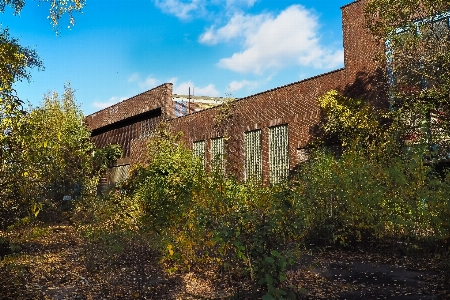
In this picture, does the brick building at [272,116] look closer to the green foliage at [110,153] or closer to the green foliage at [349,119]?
the green foliage at [349,119]

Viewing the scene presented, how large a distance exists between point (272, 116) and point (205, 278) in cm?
1191

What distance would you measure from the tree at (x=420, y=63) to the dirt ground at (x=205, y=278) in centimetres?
548

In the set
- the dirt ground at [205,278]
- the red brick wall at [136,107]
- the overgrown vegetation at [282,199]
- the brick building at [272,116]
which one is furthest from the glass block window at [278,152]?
the dirt ground at [205,278]

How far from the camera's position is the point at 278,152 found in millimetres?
17406

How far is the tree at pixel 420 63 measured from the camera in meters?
11.8

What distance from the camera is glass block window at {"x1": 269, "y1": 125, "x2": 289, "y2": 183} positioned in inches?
671

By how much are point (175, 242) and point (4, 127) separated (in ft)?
9.61

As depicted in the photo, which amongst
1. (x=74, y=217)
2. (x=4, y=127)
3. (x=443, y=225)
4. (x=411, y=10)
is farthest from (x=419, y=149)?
(x=74, y=217)

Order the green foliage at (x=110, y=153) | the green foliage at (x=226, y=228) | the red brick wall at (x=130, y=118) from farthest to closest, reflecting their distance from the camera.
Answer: the green foliage at (x=110, y=153)
the red brick wall at (x=130, y=118)
the green foliage at (x=226, y=228)

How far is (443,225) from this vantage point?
7027mm

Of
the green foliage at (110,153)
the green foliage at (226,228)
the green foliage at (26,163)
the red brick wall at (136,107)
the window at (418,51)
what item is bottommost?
the green foliage at (226,228)

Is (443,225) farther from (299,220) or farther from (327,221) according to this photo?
(299,220)

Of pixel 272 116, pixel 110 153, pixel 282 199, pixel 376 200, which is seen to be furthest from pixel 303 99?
pixel 110 153

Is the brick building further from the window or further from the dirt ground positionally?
the dirt ground
